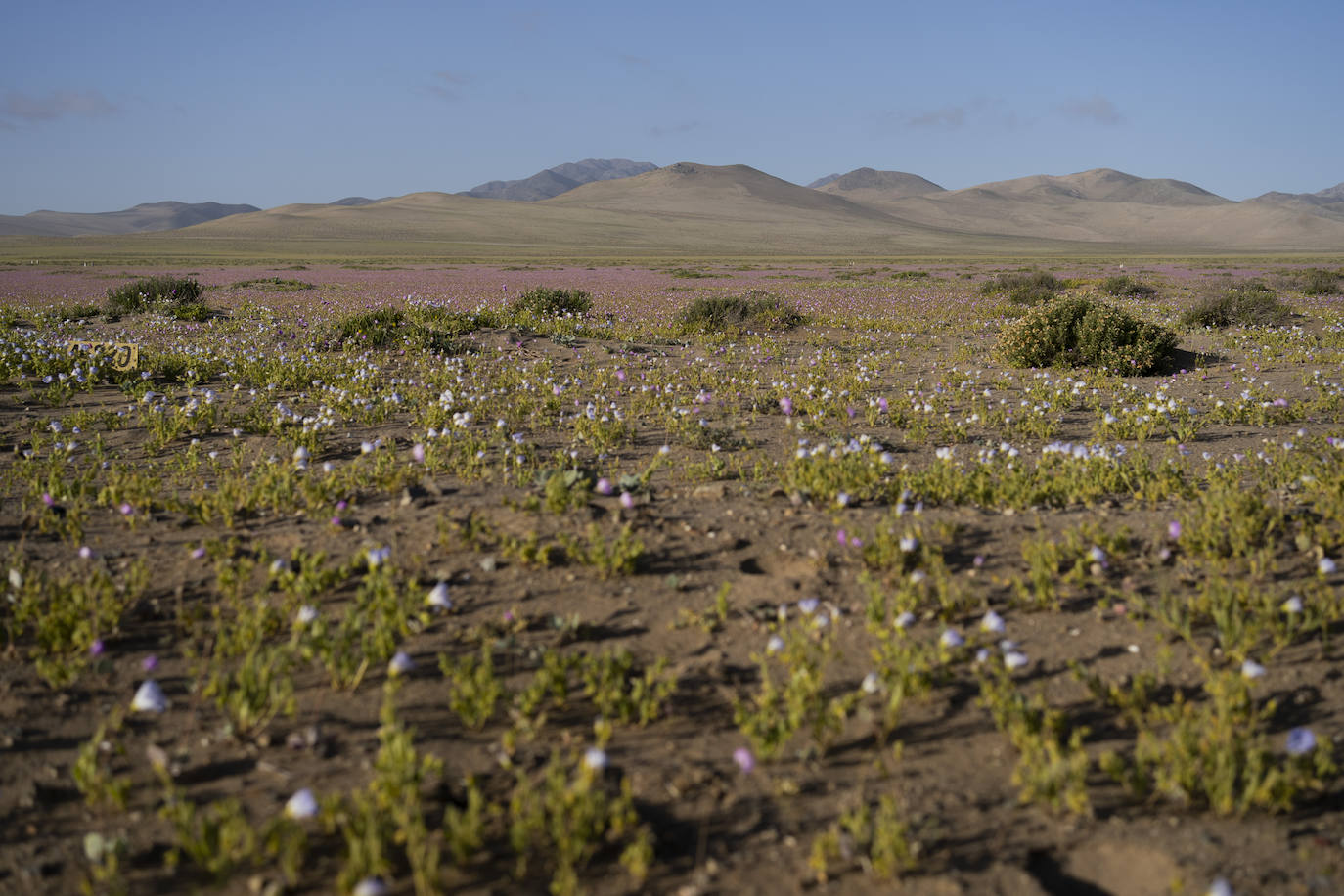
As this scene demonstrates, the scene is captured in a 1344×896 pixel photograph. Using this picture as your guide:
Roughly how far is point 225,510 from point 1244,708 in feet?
18.4

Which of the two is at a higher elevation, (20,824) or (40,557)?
(40,557)

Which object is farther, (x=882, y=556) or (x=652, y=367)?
(x=652, y=367)

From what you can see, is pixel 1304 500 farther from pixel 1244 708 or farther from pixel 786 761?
pixel 786 761

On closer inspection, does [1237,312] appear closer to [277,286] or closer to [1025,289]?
[1025,289]

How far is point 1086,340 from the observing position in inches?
479

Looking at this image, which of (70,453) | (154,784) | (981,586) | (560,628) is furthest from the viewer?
(70,453)

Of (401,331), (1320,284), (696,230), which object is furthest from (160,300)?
(696,230)

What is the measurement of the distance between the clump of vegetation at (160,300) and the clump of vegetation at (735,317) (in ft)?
32.9

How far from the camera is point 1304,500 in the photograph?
5371 millimetres

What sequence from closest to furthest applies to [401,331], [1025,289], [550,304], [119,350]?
[119,350] → [401,331] → [550,304] → [1025,289]

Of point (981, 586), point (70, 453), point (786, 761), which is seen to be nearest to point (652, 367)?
point (70, 453)

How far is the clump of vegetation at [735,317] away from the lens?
16547mm

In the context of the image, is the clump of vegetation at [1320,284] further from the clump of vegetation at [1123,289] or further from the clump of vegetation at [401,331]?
the clump of vegetation at [401,331]

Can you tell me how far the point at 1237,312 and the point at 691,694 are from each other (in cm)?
1867
